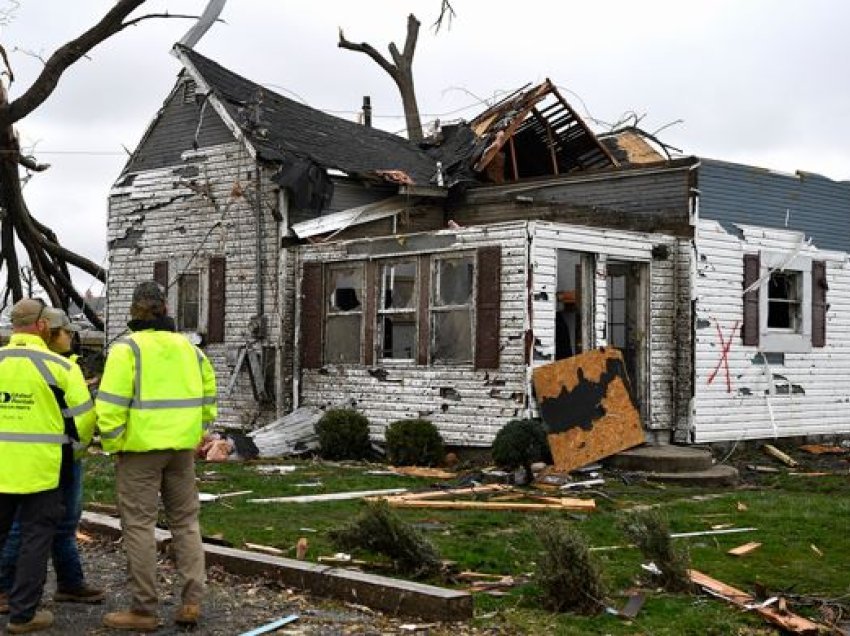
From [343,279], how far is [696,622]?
1091cm

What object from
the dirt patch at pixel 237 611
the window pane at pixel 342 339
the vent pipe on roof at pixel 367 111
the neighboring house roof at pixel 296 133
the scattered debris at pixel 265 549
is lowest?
the dirt patch at pixel 237 611

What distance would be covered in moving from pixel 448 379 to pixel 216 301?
5063 millimetres

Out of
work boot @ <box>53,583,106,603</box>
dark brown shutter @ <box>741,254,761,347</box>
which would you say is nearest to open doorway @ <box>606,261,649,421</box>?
dark brown shutter @ <box>741,254,761,347</box>

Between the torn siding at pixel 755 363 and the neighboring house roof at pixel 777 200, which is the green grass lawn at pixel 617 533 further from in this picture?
the neighboring house roof at pixel 777 200

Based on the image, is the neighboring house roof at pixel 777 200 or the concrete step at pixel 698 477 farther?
the neighboring house roof at pixel 777 200

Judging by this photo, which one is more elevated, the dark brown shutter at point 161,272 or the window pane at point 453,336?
the dark brown shutter at point 161,272

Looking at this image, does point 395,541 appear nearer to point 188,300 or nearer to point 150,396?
point 150,396

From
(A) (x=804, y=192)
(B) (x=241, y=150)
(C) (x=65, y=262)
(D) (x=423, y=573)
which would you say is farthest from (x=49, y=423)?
(C) (x=65, y=262)

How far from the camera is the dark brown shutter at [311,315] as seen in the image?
1683 cm

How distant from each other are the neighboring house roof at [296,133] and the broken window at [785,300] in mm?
5854

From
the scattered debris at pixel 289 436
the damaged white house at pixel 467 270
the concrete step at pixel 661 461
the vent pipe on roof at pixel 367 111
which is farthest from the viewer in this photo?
the vent pipe on roof at pixel 367 111

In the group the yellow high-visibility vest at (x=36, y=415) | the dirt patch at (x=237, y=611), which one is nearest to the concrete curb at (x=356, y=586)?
the dirt patch at (x=237, y=611)

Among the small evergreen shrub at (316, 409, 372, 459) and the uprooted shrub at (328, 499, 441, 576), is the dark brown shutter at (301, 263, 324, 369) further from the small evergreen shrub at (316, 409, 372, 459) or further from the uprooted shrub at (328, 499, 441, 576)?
the uprooted shrub at (328, 499, 441, 576)

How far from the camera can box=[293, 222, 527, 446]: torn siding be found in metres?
14.1
